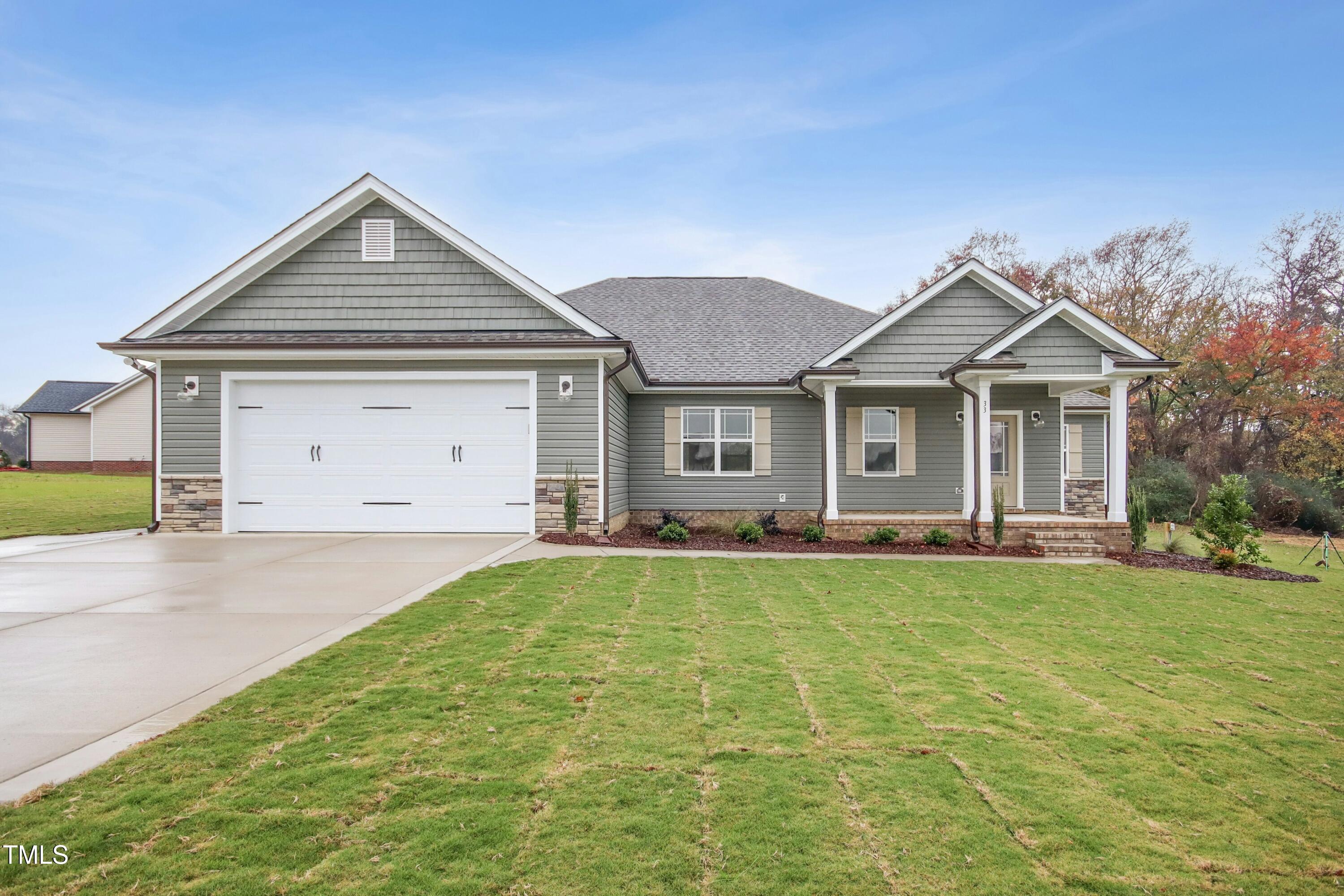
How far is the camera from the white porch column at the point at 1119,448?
473 inches

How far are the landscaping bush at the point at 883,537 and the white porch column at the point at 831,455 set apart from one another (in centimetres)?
73

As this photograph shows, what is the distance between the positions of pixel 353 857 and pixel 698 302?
55.3 feet

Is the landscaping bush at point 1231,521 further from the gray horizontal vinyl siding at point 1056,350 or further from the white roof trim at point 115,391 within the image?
the white roof trim at point 115,391

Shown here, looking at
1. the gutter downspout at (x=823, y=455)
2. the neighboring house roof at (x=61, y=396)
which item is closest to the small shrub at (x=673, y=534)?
the gutter downspout at (x=823, y=455)

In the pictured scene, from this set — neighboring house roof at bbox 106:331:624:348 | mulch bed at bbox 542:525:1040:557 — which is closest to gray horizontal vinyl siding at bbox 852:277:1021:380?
mulch bed at bbox 542:525:1040:557

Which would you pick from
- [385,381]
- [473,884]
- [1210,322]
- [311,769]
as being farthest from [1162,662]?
[1210,322]

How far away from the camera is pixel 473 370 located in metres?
11.6

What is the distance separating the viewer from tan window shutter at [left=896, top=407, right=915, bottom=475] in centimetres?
1438

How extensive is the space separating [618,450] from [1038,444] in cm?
901

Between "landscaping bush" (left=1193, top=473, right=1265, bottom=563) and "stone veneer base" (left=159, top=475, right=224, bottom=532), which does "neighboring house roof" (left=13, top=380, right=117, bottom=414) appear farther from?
"landscaping bush" (left=1193, top=473, right=1265, bottom=563)

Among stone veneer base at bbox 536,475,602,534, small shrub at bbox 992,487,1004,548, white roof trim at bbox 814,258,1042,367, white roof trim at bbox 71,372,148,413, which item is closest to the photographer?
stone veneer base at bbox 536,475,602,534

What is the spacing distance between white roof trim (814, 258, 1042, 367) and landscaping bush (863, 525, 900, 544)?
3231 millimetres

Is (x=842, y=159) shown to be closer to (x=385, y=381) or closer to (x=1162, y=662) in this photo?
(x=385, y=381)

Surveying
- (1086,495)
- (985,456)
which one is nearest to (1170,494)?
(1086,495)
